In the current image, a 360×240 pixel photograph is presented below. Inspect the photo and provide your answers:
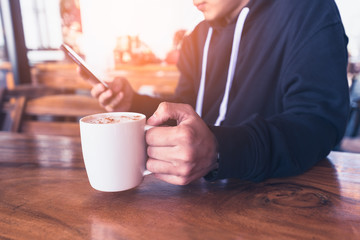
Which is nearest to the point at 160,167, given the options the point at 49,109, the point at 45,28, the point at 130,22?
the point at 49,109

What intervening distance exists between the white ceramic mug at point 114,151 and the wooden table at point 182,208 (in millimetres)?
A: 44

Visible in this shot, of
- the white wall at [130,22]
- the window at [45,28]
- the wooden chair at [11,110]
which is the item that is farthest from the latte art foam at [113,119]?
the window at [45,28]

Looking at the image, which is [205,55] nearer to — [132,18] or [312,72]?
[312,72]

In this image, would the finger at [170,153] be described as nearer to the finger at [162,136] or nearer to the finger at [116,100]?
the finger at [162,136]

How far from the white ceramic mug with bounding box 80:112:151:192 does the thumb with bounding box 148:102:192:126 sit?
1.1 inches

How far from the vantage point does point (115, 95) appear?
3.48 ft

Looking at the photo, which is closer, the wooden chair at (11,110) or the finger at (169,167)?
the finger at (169,167)

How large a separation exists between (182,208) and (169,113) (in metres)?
0.18

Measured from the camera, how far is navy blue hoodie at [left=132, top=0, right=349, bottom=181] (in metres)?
0.57

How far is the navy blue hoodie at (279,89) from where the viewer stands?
1.86 feet

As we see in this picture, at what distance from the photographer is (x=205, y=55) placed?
3.97ft

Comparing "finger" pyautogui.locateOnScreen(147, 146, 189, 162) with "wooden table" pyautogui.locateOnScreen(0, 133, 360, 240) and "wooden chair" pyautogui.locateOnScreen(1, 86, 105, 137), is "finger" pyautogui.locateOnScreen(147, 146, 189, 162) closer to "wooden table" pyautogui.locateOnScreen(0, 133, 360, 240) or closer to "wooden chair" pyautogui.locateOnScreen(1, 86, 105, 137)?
"wooden table" pyautogui.locateOnScreen(0, 133, 360, 240)

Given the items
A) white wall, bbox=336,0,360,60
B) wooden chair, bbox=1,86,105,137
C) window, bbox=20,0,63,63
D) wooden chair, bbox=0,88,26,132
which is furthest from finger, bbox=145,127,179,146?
white wall, bbox=336,0,360,60

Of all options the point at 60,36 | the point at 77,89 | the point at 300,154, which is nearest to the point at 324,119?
the point at 300,154
